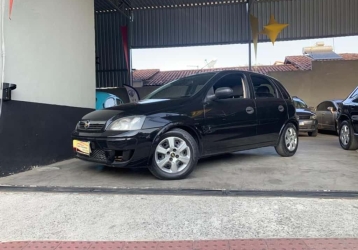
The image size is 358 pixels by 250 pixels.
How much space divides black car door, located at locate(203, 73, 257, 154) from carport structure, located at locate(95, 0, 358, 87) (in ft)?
30.5

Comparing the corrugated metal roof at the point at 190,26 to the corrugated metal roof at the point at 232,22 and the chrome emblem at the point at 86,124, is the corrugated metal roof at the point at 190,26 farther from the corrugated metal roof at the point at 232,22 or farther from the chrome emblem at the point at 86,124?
the chrome emblem at the point at 86,124

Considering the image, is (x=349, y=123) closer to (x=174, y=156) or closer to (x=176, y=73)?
(x=174, y=156)

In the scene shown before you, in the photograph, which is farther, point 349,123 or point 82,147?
point 349,123

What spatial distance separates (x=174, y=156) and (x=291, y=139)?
310 cm

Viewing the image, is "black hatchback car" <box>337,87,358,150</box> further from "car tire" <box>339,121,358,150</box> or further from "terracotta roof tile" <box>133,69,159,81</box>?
"terracotta roof tile" <box>133,69,159,81</box>

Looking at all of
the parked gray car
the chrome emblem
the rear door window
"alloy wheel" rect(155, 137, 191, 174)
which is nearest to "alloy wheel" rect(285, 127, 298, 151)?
the rear door window

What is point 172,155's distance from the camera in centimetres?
451

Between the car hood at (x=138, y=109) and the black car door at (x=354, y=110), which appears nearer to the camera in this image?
the car hood at (x=138, y=109)

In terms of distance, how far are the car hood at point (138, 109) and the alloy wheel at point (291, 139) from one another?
2.67 meters

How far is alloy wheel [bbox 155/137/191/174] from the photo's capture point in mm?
4461

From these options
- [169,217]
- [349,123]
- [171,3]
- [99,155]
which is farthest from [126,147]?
[171,3]

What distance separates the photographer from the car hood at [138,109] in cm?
449

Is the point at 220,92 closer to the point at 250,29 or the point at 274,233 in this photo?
the point at 274,233

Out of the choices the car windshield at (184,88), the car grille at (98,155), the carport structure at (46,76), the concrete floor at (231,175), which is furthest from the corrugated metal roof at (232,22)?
the car grille at (98,155)
